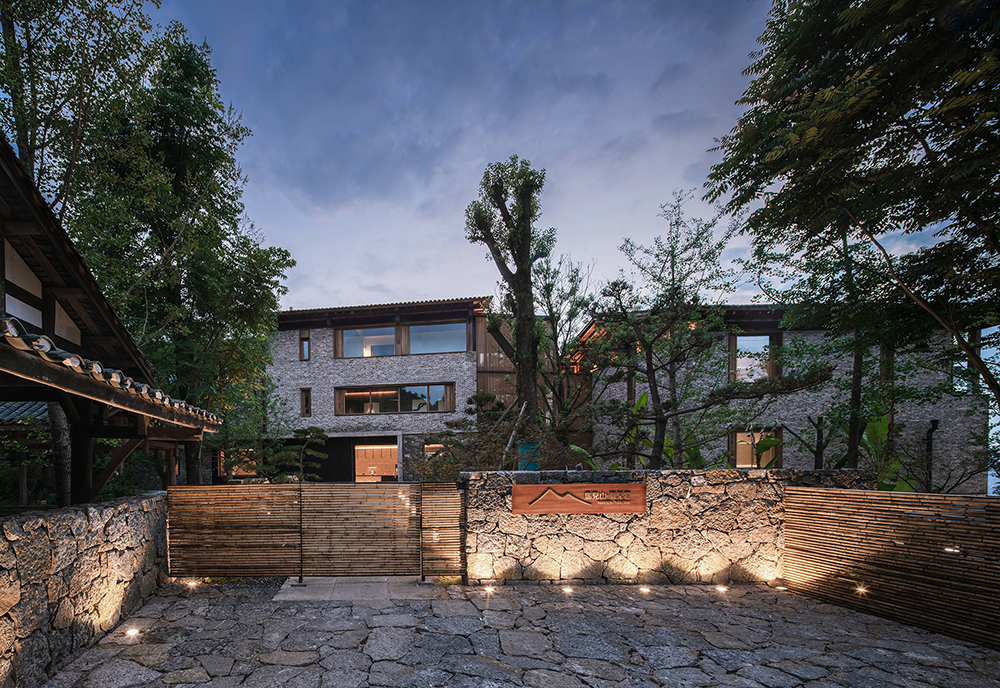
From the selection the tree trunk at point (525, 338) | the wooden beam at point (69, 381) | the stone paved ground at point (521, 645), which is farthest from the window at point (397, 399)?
the wooden beam at point (69, 381)

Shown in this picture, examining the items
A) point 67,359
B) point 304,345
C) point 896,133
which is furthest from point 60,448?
point 896,133

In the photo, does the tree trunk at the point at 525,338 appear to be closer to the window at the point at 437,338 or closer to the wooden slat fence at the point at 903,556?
the wooden slat fence at the point at 903,556

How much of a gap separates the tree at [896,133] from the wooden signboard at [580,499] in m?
5.30

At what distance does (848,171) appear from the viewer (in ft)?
21.5

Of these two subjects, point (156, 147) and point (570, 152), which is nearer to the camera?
point (156, 147)

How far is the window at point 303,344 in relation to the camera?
18500 mm

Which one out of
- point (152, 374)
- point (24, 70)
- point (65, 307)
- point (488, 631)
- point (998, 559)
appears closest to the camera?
point (998, 559)

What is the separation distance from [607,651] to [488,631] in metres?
1.40

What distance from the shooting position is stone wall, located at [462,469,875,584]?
6570 millimetres

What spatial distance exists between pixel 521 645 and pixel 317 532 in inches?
151

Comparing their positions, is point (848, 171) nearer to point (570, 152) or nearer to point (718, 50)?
point (718, 50)

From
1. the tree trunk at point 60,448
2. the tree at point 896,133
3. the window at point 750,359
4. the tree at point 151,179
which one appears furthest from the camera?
the window at point 750,359

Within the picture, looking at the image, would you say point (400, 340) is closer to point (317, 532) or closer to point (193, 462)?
point (193, 462)

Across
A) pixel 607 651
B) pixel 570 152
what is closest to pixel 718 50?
pixel 570 152
